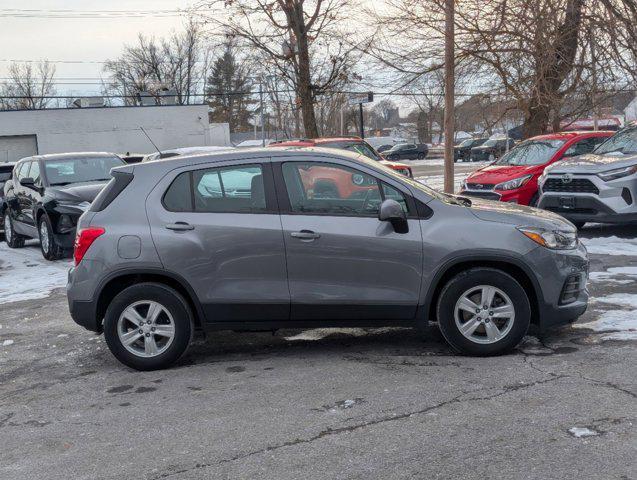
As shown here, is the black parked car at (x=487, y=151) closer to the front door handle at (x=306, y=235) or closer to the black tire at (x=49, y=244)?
the black tire at (x=49, y=244)

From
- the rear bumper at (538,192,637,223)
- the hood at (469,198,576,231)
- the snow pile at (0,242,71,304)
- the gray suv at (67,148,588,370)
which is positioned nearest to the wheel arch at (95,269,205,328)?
the gray suv at (67,148,588,370)

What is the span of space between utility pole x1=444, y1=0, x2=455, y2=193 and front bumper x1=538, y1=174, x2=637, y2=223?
3.18 metres

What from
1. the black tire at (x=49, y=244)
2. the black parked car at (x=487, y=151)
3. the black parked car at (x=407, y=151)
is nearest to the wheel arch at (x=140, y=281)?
the black tire at (x=49, y=244)

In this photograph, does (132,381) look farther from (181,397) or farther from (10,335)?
(10,335)

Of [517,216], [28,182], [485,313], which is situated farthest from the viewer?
[28,182]

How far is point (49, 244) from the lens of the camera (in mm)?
12953

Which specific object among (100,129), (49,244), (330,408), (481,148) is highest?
(100,129)

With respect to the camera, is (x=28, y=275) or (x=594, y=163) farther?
(x=594, y=163)

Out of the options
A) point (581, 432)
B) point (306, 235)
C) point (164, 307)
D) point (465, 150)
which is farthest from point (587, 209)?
point (465, 150)

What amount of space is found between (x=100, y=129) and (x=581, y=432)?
4607 centimetres

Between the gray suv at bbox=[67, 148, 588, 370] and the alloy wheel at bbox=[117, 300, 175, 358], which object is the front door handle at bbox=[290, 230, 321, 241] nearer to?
the gray suv at bbox=[67, 148, 588, 370]

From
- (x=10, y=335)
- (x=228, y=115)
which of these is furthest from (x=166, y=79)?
(x=10, y=335)

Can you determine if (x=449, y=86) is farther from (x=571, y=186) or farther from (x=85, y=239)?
(x=85, y=239)

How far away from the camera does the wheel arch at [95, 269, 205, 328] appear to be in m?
6.08
